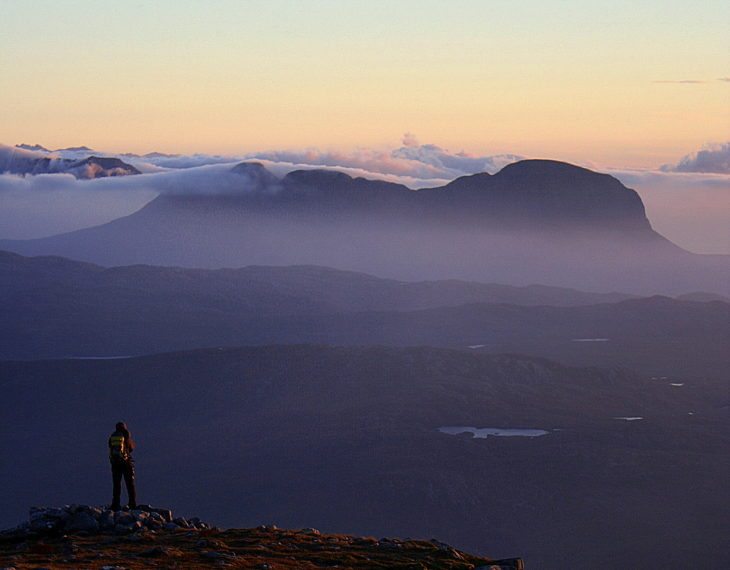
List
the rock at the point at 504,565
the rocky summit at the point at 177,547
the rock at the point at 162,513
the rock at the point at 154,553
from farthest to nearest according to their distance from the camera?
the rock at the point at 162,513 → the rock at the point at 504,565 → the rock at the point at 154,553 → the rocky summit at the point at 177,547

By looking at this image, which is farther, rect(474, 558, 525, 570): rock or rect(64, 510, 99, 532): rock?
rect(64, 510, 99, 532): rock

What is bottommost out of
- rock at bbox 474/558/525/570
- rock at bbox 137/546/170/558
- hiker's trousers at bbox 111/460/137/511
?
rock at bbox 474/558/525/570

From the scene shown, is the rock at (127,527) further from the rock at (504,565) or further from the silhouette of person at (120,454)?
the rock at (504,565)

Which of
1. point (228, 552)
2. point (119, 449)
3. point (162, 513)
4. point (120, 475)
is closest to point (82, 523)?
point (120, 475)

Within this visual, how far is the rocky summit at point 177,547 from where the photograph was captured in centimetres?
5038

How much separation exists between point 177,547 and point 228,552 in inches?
80.3

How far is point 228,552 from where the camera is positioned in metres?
53.2

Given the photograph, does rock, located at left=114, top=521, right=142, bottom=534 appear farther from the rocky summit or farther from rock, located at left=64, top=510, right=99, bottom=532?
rock, located at left=64, top=510, right=99, bottom=532

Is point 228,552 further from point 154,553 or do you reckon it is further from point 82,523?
point 82,523

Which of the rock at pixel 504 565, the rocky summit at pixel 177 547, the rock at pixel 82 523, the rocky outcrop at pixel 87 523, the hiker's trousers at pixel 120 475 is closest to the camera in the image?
the rocky summit at pixel 177 547

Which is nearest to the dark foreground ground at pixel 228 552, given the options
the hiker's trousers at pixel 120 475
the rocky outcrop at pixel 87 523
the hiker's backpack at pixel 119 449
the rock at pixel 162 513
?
the rocky outcrop at pixel 87 523

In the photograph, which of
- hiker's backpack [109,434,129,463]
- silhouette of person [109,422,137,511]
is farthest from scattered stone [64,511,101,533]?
hiker's backpack [109,434,129,463]

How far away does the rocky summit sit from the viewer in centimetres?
5038

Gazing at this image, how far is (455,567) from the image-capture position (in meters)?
53.7
